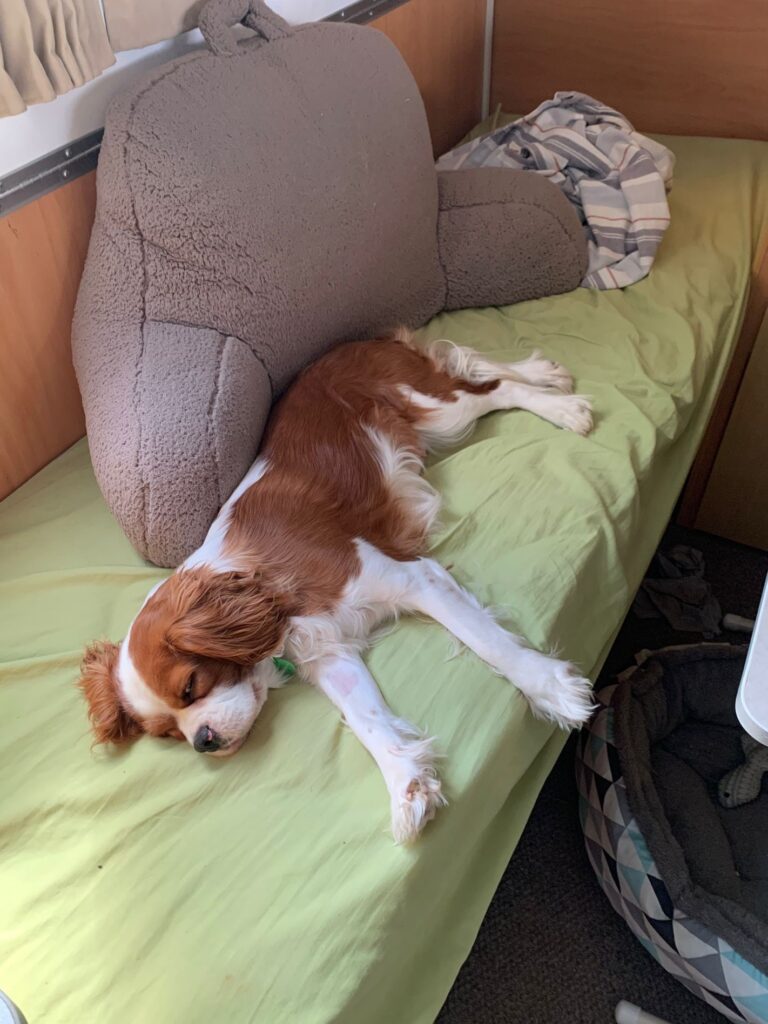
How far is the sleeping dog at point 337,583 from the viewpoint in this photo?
3.43 ft

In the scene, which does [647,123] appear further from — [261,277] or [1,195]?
[1,195]

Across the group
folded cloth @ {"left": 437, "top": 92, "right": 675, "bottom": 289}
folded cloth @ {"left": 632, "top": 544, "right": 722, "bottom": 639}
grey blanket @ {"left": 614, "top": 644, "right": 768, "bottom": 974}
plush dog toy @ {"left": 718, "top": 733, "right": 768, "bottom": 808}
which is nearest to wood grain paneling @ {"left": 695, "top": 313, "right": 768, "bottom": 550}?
folded cloth @ {"left": 632, "top": 544, "right": 722, "bottom": 639}

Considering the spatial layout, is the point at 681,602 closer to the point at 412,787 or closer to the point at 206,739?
the point at 412,787

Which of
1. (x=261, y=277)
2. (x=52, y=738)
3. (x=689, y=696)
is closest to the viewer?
(x=52, y=738)

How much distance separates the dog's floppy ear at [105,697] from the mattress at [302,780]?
29 millimetres

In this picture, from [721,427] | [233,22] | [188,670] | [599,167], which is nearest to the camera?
[188,670]

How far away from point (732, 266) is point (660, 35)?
78 centimetres

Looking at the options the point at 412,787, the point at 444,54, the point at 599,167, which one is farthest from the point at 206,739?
the point at 444,54

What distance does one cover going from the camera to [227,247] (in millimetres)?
1347

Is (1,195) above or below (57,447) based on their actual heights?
above

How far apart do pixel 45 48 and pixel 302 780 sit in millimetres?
1074

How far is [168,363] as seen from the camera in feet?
4.27

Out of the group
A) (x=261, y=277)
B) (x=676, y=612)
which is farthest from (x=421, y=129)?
(x=676, y=612)

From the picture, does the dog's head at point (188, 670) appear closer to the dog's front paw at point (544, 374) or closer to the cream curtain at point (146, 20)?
the dog's front paw at point (544, 374)
